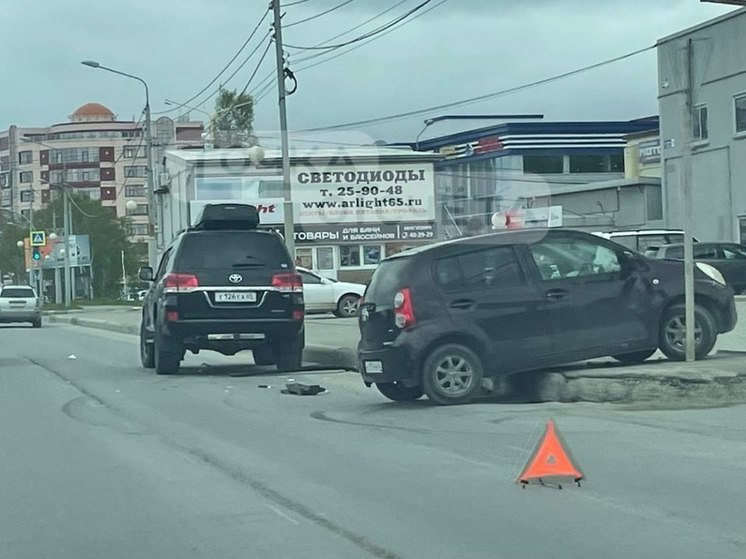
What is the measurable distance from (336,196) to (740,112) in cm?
2199

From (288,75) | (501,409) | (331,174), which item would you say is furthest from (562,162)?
(501,409)

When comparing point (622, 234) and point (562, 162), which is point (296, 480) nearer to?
point (622, 234)

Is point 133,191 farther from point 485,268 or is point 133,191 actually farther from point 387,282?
point 485,268

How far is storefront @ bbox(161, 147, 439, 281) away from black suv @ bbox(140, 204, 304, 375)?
36.0 metres

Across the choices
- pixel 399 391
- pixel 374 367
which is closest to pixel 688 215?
pixel 399 391

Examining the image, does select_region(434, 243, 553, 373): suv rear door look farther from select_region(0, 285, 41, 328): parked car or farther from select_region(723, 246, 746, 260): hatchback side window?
select_region(0, 285, 41, 328): parked car

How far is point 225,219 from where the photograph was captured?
18.2 metres

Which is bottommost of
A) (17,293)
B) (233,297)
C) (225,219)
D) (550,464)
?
(550,464)

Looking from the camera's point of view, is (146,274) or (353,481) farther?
(146,274)

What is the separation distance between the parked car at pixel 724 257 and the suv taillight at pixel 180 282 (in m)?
16.4

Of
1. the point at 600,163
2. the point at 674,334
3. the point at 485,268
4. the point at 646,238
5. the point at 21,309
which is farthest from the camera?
the point at 600,163

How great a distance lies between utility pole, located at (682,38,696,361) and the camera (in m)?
13.3

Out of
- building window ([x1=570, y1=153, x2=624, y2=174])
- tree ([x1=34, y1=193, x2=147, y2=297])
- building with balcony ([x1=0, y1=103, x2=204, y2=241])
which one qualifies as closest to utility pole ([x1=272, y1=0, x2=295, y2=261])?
building window ([x1=570, y1=153, x2=624, y2=174])

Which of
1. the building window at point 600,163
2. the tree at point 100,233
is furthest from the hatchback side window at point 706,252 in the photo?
the tree at point 100,233
